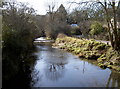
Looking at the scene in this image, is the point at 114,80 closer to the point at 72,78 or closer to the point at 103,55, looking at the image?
the point at 72,78

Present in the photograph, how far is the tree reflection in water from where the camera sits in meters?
7.82

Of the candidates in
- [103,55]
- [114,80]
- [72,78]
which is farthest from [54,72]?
[103,55]

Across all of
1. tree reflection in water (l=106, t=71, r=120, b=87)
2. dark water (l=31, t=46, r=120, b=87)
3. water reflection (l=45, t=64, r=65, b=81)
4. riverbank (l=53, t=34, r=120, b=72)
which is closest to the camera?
dark water (l=31, t=46, r=120, b=87)

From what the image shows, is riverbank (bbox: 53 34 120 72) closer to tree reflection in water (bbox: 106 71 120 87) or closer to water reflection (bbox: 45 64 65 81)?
tree reflection in water (bbox: 106 71 120 87)

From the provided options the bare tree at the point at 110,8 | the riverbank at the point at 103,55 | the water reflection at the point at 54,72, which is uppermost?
the bare tree at the point at 110,8

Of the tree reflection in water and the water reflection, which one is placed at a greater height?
the water reflection

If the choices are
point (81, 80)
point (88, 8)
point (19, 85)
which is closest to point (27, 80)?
point (19, 85)

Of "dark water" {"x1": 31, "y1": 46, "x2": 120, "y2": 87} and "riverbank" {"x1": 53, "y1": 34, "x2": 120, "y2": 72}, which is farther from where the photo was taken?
"riverbank" {"x1": 53, "y1": 34, "x2": 120, "y2": 72}

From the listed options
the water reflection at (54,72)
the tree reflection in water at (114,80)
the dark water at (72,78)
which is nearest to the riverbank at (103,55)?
the tree reflection in water at (114,80)

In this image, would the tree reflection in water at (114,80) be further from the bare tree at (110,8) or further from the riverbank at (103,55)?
the bare tree at (110,8)

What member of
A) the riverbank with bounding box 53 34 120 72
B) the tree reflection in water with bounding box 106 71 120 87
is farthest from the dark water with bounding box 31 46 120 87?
the riverbank with bounding box 53 34 120 72

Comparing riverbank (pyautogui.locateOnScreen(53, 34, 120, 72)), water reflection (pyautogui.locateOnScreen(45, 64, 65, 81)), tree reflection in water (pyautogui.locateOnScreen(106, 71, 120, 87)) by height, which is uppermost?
riverbank (pyautogui.locateOnScreen(53, 34, 120, 72))

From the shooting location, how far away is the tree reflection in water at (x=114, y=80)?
25.7 feet

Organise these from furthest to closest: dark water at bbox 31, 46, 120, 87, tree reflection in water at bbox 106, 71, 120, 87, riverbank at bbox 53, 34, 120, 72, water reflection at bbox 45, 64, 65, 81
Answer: riverbank at bbox 53, 34, 120, 72
water reflection at bbox 45, 64, 65, 81
tree reflection in water at bbox 106, 71, 120, 87
dark water at bbox 31, 46, 120, 87
